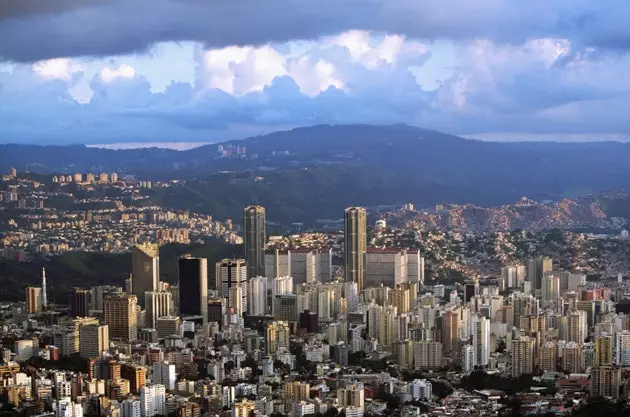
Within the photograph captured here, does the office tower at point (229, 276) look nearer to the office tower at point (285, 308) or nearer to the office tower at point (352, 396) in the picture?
the office tower at point (285, 308)

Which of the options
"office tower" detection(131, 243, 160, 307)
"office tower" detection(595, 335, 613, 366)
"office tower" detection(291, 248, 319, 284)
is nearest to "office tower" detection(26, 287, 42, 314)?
"office tower" detection(131, 243, 160, 307)

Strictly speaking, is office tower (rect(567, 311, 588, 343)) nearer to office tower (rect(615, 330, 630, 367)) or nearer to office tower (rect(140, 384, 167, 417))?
office tower (rect(615, 330, 630, 367))

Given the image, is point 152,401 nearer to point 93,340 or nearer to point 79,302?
point 93,340

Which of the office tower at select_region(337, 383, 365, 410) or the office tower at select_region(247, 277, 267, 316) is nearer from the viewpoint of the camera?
the office tower at select_region(337, 383, 365, 410)

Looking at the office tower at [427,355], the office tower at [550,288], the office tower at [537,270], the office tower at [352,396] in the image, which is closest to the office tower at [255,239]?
the office tower at [537,270]

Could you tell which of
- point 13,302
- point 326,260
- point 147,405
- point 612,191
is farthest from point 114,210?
point 612,191

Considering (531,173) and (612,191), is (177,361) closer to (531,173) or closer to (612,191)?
(612,191)
